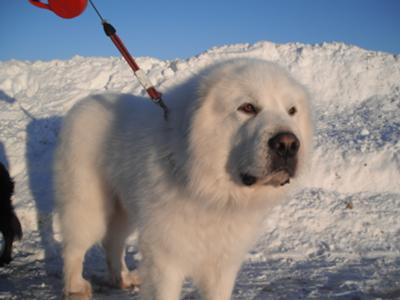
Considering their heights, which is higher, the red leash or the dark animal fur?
the red leash

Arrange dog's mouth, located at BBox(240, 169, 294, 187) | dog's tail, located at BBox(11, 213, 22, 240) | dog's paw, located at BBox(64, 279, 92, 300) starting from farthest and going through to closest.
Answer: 1. dog's tail, located at BBox(11, 213, 22, 240)
2. dog's paw, located at BBox(64, 279, 92, 300)
3. dog's mouth, located at BBox(240, 169, 294, 187)

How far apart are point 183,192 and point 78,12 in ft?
5.59

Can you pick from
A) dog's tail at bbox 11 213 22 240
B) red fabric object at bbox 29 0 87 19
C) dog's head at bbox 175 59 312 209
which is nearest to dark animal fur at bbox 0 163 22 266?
dog's tail at bbox 11 213 22 240

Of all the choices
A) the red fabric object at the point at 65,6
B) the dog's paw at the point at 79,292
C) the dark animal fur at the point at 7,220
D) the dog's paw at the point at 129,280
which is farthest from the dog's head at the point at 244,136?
the dark animal fur at the point at 7,220

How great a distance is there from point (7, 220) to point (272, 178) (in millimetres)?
3456

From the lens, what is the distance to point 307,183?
665 centimetres

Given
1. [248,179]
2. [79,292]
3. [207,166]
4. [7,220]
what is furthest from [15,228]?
[248,179]

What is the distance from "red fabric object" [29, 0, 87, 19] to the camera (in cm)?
306

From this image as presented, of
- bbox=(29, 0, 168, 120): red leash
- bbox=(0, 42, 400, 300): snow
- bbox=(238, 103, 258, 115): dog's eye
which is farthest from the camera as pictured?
bbox=(0, 42, 400, 300): snow

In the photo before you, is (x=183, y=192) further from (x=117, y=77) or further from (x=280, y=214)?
(x=117, y=77)

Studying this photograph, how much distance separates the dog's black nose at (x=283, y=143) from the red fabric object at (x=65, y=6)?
1.91 meters

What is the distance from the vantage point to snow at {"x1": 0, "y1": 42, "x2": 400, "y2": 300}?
387 cm

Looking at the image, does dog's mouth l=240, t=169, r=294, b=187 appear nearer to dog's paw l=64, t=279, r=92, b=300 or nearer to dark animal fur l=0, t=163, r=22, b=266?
dog's paw l=64, t=279, r=92, b=300

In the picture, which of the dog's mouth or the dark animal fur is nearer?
the dog's mouth
